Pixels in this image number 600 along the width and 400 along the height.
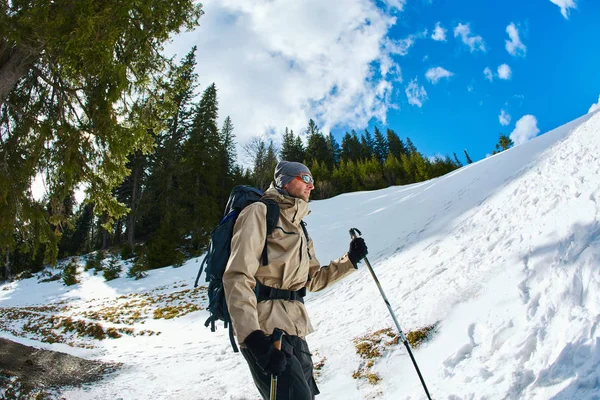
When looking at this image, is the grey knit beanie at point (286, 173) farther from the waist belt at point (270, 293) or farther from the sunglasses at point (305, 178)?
the waist belt at point (270, 293)

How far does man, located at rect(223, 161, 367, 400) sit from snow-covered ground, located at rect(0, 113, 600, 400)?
1.78 metres

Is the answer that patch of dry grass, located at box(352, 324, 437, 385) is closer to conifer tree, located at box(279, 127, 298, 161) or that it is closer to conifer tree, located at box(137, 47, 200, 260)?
conifer tree, located at box(137, 47, 200, 260)

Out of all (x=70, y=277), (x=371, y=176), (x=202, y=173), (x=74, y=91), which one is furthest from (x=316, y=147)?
(x=74, y=91)

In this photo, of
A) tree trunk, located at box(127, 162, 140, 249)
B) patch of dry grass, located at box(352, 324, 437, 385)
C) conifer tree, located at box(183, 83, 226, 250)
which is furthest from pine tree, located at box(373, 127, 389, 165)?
patch of dry grass, located at box(352, 324, 437, 385)

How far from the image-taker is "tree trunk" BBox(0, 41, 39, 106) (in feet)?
17.6

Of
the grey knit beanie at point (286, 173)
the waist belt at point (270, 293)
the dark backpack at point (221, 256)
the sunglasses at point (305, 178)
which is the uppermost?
the grey knit beanie at point (286, 173)

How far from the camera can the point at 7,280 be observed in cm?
3078

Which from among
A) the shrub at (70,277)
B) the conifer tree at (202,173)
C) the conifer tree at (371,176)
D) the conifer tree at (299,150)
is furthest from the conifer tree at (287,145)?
the shrub at (70,277)

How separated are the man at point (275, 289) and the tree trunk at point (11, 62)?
5811 mm

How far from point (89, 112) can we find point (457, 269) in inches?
A: 302

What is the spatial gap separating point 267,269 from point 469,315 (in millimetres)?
3052

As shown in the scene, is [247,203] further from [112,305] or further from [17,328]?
[112,305]

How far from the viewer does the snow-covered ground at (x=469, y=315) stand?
2.69 metres

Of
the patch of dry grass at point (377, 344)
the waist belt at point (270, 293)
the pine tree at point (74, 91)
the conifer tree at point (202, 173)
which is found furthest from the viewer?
the conifer tree at point (202, 173)
